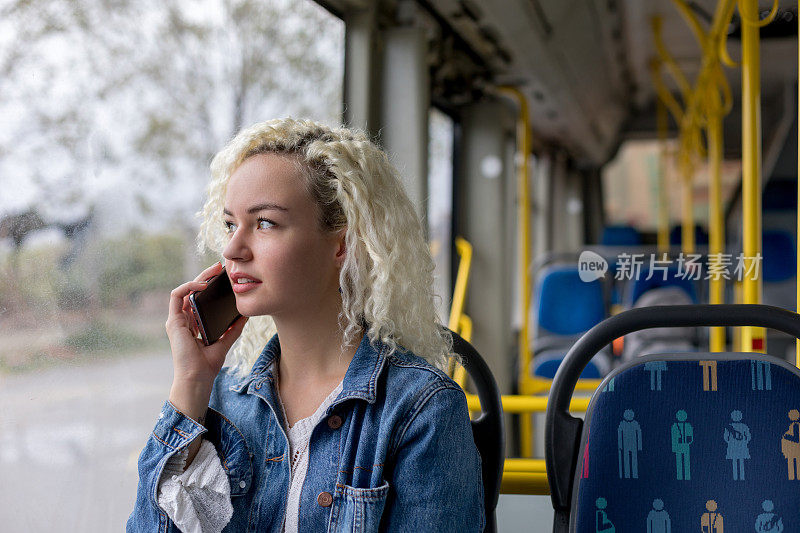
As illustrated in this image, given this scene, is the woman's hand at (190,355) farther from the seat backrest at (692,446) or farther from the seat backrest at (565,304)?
the seat backrest at (565,304)

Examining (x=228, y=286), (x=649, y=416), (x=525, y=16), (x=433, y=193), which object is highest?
(x=525, y=16)

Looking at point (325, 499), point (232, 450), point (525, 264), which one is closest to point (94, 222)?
point (232, 450)

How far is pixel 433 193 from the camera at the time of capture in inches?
139

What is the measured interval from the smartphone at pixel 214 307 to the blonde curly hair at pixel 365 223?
0.17 metres

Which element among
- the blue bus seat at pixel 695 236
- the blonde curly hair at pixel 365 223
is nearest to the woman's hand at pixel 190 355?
the blonde curly hair at pixel 365 223

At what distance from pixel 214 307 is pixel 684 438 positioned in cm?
73

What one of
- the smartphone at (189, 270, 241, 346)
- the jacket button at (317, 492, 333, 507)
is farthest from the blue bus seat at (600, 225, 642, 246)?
the jacket button at (317, 492, 333, 507)

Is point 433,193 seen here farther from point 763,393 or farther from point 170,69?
point 763,393

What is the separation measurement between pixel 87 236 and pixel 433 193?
2.35 m

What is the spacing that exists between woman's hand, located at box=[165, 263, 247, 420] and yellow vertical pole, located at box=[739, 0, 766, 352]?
1169 millimetres

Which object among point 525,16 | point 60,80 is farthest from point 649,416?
point 525,16

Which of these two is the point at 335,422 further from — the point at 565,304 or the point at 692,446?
the point at 565,304

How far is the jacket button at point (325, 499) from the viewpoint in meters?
1.03

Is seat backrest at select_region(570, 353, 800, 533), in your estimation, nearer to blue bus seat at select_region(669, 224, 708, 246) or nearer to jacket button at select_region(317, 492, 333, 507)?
jacket button at select_region(317, 492, 333, 507)
